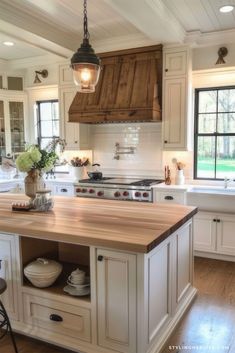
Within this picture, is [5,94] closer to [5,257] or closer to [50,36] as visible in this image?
[50,36]

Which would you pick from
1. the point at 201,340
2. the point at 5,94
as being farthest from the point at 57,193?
the point at 201,340

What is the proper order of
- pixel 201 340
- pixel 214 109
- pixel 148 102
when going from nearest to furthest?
pixel 201 340, pixel 148 102, pixel 214 109

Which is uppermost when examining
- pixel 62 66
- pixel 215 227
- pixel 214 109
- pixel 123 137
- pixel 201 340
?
pixel 62 66

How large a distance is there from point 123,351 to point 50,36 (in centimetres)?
368

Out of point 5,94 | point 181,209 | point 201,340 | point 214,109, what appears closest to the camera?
point 201,340

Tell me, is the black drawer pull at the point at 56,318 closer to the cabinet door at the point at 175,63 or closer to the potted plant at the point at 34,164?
the potted plant at the point at 34,164

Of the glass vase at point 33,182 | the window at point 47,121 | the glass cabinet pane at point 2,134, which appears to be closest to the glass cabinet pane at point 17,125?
the glass cabinet pane at point 2,134

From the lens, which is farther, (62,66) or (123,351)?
(62,66)

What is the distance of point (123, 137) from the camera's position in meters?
4.96

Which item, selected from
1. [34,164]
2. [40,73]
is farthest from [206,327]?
[40,73]

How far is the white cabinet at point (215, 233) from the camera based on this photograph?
376 cm

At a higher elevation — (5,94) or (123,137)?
(5,94)

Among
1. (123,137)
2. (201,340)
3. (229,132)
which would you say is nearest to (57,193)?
(123,137)

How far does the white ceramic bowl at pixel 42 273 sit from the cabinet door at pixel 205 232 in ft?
7.18
